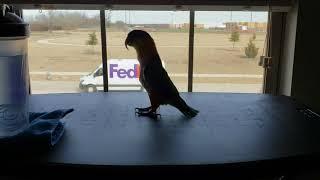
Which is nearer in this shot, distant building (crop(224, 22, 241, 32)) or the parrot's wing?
the parrot's wing

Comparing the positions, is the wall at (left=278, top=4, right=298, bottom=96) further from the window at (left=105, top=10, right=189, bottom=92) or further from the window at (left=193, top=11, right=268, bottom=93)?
the window at (left=105, top=10, right=189, bottom=92)

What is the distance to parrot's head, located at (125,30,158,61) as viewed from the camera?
139 centimetres

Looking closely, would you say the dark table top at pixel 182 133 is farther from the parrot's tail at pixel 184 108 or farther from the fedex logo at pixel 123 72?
the fedex logo at pixel 123 72

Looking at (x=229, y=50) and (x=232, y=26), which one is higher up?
(x=232, y=26)

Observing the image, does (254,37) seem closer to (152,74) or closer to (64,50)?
(152,74)

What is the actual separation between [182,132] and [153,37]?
1.02 metres

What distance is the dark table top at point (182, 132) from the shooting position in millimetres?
1032

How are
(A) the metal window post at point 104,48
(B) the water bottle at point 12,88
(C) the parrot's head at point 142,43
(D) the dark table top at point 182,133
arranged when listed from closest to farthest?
1. (D) the dark table top at point 182,133
2. (B) the water bottle at point 12,88
3. (C) the parrot's head at point 142,43
4. (A) the metal window post at point 104,48

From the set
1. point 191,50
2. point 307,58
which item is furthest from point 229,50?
point 307,58

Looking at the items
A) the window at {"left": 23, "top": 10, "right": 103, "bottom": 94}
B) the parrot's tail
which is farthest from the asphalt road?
the parrot's tail

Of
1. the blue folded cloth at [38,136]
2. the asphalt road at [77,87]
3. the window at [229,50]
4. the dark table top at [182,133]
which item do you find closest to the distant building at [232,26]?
the window at [229,50]

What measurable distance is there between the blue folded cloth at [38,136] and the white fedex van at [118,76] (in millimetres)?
971

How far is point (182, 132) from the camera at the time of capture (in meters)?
1.26

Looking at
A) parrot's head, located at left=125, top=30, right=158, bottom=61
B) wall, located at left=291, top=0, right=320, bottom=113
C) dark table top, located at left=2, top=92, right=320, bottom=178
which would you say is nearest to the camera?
dark table top, located at left=2, top=92, right=320, bottom=178
